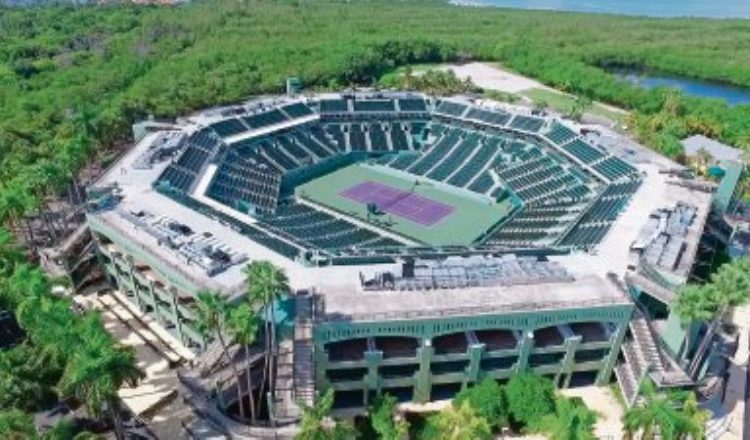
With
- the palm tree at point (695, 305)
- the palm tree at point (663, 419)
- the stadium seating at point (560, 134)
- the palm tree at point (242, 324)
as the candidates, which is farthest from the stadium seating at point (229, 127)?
the palm tree at point (663, 419)

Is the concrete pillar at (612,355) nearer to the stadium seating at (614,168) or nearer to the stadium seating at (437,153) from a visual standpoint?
the stadium seating at (614,168)

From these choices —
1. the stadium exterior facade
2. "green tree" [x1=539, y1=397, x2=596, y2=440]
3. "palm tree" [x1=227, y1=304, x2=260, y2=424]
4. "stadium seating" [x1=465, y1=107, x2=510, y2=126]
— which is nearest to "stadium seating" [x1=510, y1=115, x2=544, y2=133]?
"stadium seating" [x1=465, y1=107, x2=510, y2=126]

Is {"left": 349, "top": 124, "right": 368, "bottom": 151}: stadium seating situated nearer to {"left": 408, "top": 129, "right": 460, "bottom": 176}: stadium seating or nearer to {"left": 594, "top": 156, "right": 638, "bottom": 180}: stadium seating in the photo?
{"left": 408, "top": 129, "right": 460, "bottom": 176}: stadium seating

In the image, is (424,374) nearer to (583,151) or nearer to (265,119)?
(583,151)

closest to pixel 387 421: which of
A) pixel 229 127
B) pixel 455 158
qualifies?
pixel 455 158

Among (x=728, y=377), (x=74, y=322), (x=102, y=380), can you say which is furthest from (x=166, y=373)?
(x=728, y=377)

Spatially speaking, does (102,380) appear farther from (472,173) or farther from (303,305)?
(472,173)
